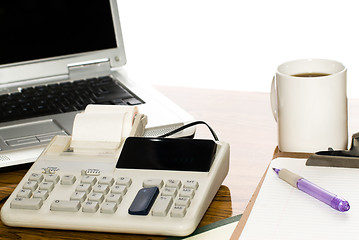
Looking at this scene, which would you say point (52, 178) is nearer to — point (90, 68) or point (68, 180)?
point (68, 180)

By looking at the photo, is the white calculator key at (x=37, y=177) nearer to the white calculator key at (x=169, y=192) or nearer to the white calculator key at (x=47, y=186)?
the white calculator key at (x=47, y=186)

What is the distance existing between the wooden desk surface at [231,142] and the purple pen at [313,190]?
2.6 inches

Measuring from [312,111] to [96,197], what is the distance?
293 mm

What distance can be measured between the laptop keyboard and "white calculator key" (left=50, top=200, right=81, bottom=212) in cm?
35

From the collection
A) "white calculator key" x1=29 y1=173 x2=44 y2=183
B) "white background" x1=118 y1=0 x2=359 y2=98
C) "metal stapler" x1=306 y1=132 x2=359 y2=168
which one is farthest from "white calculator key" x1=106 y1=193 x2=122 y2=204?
"white background" x1=118 y1=0 x2=359 y2=98

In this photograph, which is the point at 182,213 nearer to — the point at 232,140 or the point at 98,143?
the point at 98,143

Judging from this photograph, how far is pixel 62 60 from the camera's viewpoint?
1159 millimetres

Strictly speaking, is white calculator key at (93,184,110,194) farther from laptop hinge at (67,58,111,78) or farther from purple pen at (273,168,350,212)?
laptop hinge at (67,58,111,78)

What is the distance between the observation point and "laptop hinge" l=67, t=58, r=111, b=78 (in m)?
1.17

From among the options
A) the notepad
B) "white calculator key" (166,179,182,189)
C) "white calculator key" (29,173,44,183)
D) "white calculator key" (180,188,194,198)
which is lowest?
the notepad

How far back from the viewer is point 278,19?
202cm

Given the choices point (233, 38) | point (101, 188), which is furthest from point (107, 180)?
point (233, 38)

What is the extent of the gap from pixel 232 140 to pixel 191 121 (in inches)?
2.7

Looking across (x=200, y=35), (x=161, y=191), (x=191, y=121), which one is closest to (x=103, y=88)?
(x=191, y=121)
